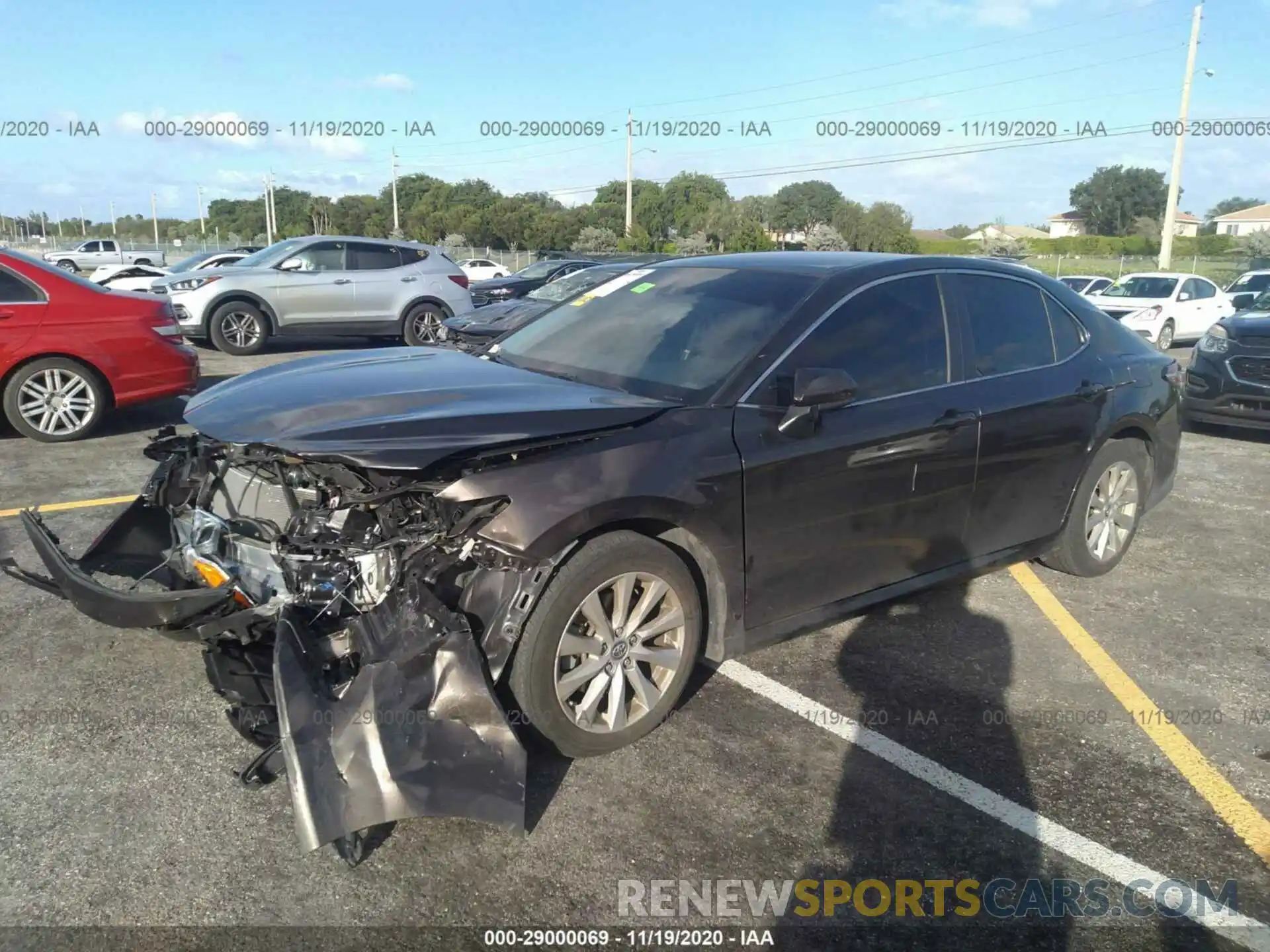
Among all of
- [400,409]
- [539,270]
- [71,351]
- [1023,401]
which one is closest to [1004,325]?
[1023,401]

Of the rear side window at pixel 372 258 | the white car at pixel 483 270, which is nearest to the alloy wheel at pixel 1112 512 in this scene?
the rear side window at pixel 372 258

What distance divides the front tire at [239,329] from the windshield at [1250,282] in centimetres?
2116

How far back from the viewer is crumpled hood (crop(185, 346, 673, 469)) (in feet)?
9.94

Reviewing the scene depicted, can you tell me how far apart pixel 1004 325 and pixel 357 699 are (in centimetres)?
341

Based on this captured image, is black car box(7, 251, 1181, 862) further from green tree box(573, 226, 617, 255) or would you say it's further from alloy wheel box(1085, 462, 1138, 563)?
green tree box(573, 226, 617, 255)

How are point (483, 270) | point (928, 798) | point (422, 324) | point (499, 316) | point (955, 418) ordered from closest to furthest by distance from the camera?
point (928, 798) < point (955, 418) < point (499, 316) < point (422, 324) < point (483, 270)

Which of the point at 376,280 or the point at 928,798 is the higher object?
the point at 376,280

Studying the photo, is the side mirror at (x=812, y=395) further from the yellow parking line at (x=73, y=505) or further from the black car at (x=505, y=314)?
the black car at (x=505, y=314)

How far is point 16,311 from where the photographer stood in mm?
A: 7449

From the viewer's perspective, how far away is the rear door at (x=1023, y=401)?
170 inches

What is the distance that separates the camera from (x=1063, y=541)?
5008mm

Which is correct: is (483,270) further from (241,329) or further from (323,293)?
(241,329)

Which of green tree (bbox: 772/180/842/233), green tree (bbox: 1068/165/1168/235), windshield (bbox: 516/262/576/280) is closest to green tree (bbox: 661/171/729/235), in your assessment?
green tree (bbox: 772/180/842/233)

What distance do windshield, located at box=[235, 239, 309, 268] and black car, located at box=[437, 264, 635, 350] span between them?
250 centimetres
